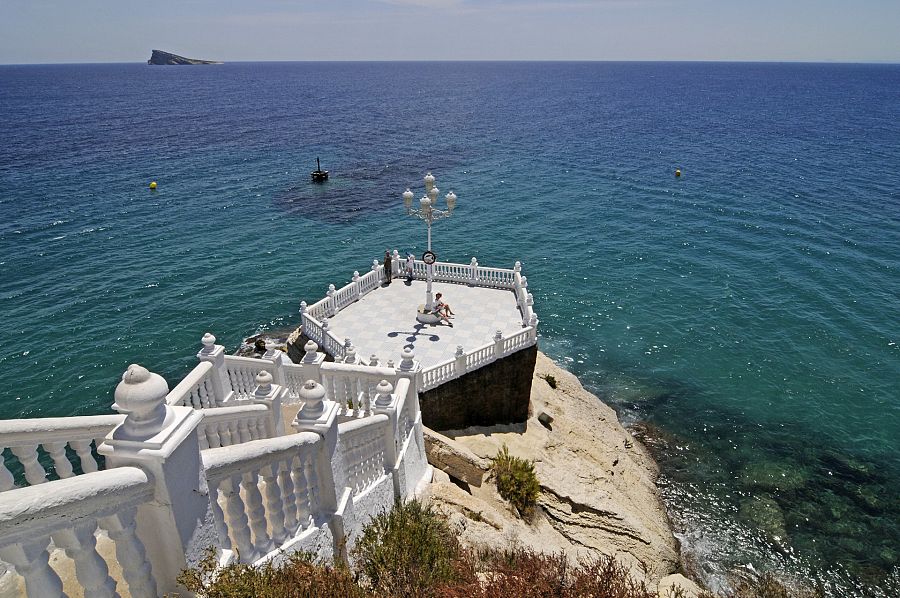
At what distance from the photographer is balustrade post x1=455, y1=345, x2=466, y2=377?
1772 cm

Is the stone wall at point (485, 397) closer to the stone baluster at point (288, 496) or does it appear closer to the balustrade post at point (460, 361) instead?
the balustrade post at point (460, 361)

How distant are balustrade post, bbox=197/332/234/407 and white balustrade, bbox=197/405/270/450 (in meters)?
2.33

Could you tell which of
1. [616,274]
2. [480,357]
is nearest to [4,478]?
[480,357]

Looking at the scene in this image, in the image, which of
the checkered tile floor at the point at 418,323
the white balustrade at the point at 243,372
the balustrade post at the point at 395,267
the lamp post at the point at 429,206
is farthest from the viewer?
the balustrade post at the point at 395,267

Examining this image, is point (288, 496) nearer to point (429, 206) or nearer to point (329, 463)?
point (329, 463)

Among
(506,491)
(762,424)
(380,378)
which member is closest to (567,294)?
(762,424)

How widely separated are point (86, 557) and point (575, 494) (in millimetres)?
14926

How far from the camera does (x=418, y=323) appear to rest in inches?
816

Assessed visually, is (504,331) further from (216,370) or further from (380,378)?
(216,370)

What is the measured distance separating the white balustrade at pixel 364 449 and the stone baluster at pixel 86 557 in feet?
12.9

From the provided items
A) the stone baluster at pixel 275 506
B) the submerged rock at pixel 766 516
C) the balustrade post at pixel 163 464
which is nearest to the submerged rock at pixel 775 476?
the submerged rock at pixel 766 516

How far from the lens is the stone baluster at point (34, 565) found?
3836 millimetres

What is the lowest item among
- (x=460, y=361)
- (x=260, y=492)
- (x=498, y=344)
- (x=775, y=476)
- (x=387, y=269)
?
(x=775, y=476)

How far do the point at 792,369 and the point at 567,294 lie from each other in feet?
39.9
